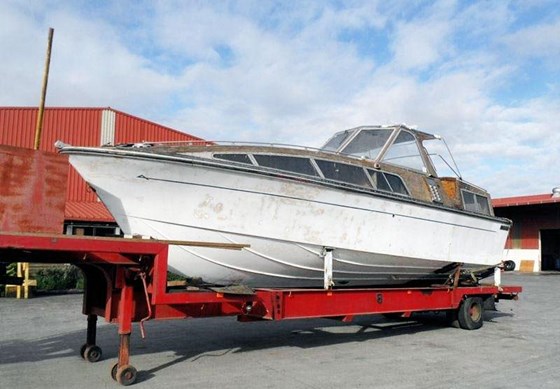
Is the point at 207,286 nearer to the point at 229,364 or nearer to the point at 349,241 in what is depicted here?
the point at 229,364

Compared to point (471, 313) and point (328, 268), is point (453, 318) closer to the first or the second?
point (471, 313)

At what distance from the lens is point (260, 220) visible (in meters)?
6.26

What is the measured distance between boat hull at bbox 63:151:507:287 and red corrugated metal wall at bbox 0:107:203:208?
12.5m

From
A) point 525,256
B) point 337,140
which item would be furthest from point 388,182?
point 525,256

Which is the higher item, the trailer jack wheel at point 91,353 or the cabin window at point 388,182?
the cabin window at point 388,182

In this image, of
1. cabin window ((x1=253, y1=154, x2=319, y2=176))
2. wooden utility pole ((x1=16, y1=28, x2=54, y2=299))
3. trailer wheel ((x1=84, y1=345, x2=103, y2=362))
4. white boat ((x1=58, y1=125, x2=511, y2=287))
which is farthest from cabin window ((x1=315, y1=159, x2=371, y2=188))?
wooden utility pole ((x1=16, y1=28, x2=54, y2=299))

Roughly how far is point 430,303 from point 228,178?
13.9 feet

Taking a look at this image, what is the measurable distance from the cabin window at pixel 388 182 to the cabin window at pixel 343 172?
0.21m

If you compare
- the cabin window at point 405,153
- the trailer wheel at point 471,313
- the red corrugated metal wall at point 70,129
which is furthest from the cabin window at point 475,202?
the red corrugated metal wall at point 70,129

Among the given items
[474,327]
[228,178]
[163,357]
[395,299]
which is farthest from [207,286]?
[474,327]

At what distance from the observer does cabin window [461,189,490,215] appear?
9.05 meters

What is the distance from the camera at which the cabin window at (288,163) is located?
639cm

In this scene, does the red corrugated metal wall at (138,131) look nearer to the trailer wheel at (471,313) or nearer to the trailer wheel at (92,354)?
the trailer wheel at (92,354)

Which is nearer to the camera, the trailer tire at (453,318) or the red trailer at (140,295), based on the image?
the red trailer at (140,295)
